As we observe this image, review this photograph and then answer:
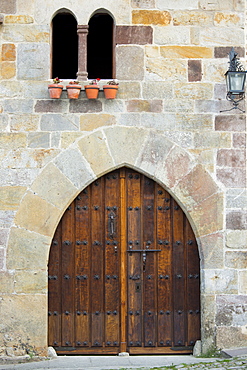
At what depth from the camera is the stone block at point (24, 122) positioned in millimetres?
5797

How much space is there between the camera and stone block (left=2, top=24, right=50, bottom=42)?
5.84m

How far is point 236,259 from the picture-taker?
578cm

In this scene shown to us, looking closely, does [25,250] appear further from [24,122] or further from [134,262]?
[24,122]

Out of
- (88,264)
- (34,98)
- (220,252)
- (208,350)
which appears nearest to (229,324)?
(208,350)

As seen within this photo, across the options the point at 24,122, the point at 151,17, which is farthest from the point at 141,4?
the point at 24,122

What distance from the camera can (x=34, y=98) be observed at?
582 cm

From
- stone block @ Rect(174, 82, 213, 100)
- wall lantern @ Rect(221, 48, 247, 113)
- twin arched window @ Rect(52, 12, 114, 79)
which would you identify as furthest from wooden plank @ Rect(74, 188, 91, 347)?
twin arched window @ Rect(52, 12, 114, 79)

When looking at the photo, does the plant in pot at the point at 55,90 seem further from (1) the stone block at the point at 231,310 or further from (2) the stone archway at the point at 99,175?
(1) the stone block at the point at 231,310

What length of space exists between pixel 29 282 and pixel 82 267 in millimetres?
600

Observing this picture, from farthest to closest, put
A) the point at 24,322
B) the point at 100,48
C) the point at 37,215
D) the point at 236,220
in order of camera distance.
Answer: the point at 100,48 → the point at 236,220 → the point at 37,215 → the point at 24,322

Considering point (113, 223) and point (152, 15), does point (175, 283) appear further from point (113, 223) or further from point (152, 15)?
point (152, 15)

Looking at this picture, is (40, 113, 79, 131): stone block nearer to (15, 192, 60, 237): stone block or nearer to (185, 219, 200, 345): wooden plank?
(15, 192, 60, 237): stone block

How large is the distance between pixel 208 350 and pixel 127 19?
363 cm

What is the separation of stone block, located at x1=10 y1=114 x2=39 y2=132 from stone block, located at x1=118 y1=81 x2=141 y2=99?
941 millimetres
